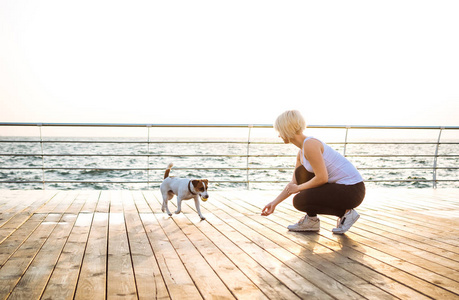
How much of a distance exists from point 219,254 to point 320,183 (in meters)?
0.84

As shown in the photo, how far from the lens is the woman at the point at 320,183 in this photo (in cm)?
271

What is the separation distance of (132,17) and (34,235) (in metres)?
9.54

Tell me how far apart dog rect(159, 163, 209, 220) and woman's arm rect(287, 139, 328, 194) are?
0.90 metres

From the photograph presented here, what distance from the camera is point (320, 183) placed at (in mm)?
2730

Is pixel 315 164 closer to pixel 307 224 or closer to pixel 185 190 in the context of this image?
pixel 307 224

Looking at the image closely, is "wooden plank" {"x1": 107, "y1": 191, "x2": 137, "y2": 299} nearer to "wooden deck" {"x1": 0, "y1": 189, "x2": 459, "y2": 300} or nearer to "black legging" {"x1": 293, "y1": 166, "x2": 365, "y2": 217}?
"wooden deck" {"x1": 0, "y1": 189, "x2": 459, "y2": 300}

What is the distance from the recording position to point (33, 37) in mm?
12930

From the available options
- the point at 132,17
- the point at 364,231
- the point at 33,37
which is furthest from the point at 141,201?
the point at 33,37

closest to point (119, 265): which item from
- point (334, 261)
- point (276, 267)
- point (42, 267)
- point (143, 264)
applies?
point (143, 264)

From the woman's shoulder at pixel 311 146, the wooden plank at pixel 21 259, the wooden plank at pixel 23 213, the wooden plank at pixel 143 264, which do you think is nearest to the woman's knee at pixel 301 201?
the woman's shoulder at pixel 311 146

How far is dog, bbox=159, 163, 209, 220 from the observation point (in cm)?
341

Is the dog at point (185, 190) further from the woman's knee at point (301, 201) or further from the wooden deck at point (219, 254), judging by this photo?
the woman's knee at point (301, 201)

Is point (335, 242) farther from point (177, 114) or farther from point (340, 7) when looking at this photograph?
point (177, 114)

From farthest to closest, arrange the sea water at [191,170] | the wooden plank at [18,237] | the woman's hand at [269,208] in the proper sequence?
1. the sea water at [191,170]
2. the woman's hand at [269,208]
3. the wooden plank at [18,237]
